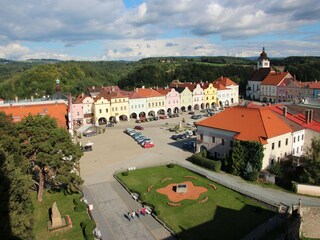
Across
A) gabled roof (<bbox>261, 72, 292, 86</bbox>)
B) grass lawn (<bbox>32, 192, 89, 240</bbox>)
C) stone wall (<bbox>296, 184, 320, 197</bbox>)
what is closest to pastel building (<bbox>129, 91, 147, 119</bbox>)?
gabled roof (<bbox>261, 72, 292, 86</bbox>)

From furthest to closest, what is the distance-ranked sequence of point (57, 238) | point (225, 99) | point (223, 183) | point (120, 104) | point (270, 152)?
point (225, 99), point (120, 104), point (270, 152), point (223, 183), point (57, 238)

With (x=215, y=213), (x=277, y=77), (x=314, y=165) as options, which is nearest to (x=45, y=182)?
(x=215, y=213)

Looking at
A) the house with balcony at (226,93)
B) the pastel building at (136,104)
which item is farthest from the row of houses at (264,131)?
the house with balcony at (226,93)

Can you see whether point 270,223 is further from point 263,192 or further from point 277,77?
point 277,77

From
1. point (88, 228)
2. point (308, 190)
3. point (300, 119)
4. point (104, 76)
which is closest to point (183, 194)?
point (88, 228)

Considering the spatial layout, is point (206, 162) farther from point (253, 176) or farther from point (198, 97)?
point (198, 97)

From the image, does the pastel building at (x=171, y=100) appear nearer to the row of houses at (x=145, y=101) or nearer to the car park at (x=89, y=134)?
the row of houses at (x=145, y=101)
